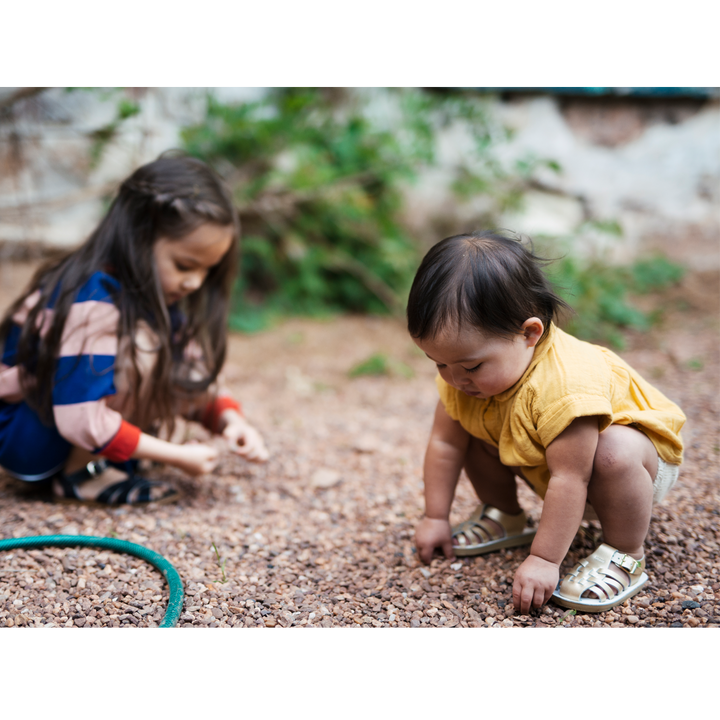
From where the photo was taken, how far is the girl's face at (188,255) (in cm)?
208

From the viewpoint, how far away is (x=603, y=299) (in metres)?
4.50

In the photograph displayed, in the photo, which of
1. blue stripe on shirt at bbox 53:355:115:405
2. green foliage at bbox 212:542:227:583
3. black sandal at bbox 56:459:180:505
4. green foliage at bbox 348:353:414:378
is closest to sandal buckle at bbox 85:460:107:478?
black sandal at bbox 56:459:180:505

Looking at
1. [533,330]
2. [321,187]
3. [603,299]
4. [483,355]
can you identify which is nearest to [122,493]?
[483,355]

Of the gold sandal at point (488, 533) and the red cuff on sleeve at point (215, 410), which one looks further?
the red cuff on sleeve at point (215, 410)

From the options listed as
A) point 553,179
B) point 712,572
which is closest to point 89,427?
point 712,572

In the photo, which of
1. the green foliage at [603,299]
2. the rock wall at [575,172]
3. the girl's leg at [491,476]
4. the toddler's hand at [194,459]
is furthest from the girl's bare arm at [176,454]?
the rock wall at [575,172]

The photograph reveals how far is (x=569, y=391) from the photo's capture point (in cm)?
142

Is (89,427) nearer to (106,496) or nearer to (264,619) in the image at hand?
(106,496)

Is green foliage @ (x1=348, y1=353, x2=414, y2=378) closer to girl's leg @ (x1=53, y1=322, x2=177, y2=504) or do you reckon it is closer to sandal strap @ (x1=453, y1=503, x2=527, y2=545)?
girl's leg @ (x1=53, y1=322, x2=177, y2=504)

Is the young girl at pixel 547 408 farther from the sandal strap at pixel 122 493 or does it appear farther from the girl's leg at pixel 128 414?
the sandal strap at pixel 122 493

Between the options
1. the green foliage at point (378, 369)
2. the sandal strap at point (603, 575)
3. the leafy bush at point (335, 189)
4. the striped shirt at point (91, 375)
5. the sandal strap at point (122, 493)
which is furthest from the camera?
the leafy bush at point (335, 189)

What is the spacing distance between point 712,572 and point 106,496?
1.91m

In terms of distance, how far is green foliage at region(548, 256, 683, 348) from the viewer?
4.21 m

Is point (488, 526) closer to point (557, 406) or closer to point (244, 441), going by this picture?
point (557, 406)
